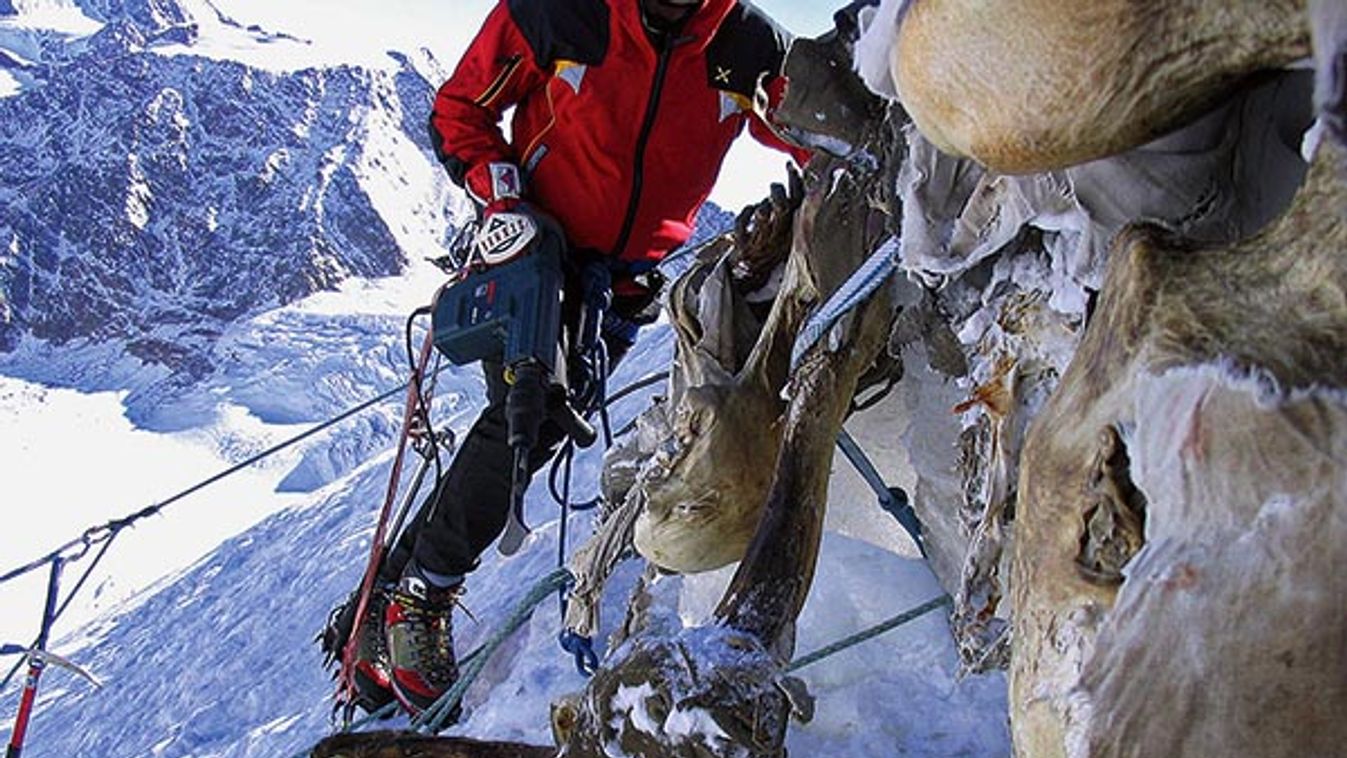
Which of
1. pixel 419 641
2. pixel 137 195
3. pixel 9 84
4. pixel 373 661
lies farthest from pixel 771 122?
pixel 9 84

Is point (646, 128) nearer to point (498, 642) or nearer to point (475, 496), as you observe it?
point (475, 496)

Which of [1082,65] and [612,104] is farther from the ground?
[1082,65]

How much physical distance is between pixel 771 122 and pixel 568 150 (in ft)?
3.08

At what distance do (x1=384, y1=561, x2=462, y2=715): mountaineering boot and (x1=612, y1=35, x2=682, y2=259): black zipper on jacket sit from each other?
96 cm

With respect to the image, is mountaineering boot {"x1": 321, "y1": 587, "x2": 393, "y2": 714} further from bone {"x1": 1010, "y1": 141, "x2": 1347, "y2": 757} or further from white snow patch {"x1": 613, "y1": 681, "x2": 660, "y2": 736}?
bone {"x1": 1010, "y1": 141, "x2": 1347, "y2": 757}

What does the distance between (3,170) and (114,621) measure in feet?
232

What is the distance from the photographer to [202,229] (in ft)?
229

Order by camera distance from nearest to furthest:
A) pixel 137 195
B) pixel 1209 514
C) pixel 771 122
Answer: pixel 1209 514 → pixel 771 122 → pixel 137 195

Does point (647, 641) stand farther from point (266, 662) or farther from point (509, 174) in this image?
point (266, 662)

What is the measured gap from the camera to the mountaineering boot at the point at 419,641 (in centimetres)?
250

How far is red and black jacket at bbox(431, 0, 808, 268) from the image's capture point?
2.50 meters

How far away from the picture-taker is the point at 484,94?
2631 millimetres

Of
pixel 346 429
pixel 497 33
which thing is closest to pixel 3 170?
pixel 346 429

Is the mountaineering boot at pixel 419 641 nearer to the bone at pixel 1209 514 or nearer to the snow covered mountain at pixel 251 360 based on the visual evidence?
the snow covered mountain at pixel 251 360
